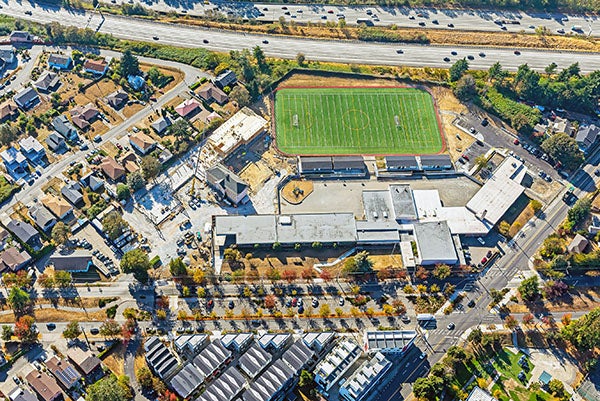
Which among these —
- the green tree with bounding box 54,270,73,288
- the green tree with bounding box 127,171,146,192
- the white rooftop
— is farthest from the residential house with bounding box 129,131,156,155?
the green tree with bounding box 54,270,73,288

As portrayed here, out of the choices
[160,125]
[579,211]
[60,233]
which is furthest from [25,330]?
[579,211]

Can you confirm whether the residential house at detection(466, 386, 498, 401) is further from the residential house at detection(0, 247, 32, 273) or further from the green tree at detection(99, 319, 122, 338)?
the residential house at detection(0, 247, 32, 273)

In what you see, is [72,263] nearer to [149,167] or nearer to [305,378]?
[149,167]

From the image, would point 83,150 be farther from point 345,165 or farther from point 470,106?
point 470,106

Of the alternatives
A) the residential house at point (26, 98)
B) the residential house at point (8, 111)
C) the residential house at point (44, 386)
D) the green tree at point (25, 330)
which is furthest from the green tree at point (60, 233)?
the residential house at point (26, 98)

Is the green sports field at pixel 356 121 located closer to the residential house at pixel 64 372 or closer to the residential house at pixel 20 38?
the residential house at pixel 64 372
